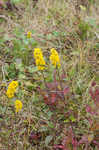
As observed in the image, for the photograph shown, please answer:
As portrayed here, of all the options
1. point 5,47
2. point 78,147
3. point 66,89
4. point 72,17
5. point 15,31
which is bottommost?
point 78,147

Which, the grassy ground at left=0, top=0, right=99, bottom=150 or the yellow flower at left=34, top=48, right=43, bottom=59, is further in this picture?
the grassy ground at left=0, top=0, right=99, bottom=150

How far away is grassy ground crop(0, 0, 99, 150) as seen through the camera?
1.62 metres

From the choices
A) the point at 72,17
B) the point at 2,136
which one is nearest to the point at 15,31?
the point at 72,17

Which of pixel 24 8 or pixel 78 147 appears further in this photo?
pixel 24 8

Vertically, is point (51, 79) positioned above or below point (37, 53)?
below

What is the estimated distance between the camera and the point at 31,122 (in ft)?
5.97

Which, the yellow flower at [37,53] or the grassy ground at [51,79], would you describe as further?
the grassy ground at [51,79]

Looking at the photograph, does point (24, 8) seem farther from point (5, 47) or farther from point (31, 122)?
point (31, 122)

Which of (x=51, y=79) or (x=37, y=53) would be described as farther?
(x=51, y=79)

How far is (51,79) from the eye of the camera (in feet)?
6.81

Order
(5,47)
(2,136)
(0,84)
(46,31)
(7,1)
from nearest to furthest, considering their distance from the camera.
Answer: (2,136)
(0,84)
(5,47)
(46,31)
(7,1)

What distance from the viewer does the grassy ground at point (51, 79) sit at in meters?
1.62

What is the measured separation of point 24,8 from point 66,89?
193cm

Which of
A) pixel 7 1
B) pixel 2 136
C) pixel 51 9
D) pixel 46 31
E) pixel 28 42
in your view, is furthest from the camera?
pixel 7 1
